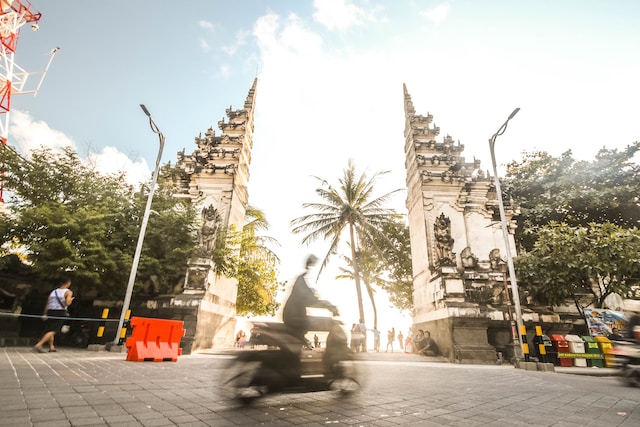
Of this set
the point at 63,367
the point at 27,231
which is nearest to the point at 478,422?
the point at 63,367

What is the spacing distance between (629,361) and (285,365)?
8492mm

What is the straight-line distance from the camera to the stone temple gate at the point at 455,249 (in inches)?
562

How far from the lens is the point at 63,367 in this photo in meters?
6.22

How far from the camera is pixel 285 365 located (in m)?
4.07

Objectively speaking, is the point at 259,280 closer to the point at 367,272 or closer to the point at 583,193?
the point at 367,272

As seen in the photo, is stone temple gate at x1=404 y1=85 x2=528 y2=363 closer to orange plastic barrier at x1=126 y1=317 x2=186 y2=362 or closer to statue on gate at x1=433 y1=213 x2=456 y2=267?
statue on gate at x1=433 y1=213 x2=456 y2=267

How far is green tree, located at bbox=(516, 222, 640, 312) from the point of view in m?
13.6

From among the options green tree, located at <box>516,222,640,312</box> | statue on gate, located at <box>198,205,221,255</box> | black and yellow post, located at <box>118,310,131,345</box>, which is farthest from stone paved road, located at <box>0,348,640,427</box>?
green tree, located at <box>516,222,640,312</box>

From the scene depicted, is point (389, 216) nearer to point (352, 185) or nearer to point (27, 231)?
point (352, 185)

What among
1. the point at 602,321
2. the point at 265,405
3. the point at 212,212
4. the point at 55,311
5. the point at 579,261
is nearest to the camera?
the point at 265,405

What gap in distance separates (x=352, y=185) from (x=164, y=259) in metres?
15.5

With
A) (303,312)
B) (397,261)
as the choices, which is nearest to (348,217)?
(397,261)

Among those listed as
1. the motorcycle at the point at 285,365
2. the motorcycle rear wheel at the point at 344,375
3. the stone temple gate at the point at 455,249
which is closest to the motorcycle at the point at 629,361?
the stone temple gate at the point at 455,249

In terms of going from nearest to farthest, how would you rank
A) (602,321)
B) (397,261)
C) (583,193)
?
(602,321)
(583,193)
(397,261)
